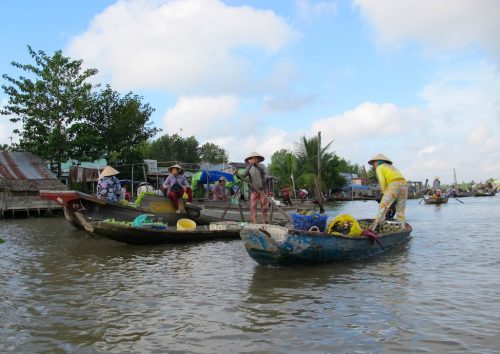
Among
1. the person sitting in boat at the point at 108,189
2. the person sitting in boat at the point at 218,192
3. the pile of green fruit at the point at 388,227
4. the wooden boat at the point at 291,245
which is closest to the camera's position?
the wooden boat at the point at 291,245

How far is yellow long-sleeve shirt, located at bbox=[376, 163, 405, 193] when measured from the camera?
346 inches

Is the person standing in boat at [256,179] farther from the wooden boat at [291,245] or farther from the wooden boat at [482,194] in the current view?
the wooden boat at [482,194]

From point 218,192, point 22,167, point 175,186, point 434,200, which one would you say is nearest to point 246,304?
point 175,186

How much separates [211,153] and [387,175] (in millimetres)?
47386

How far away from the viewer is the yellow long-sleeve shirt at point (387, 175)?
8.79 m

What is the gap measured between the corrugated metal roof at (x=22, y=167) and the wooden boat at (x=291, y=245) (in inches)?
775

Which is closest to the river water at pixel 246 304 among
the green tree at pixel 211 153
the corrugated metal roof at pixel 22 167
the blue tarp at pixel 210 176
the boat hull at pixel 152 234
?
the boat hull at pixel 152 234

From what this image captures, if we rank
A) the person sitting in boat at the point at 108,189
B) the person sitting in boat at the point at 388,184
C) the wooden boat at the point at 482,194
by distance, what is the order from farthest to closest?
the wooden boat at the point at 482,194 < the person sitting in boat at the point at 108,189 < the person sitting in boat at the point at 388,184

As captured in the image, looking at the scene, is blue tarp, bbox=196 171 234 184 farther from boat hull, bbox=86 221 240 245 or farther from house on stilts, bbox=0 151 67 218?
boat hull, bbox=86 221 240 245

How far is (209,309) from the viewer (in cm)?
488

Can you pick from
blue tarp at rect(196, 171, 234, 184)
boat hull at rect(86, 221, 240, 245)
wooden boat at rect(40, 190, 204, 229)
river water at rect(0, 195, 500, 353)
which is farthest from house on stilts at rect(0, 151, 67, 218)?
river water at rect(0, 195, 500, 353)

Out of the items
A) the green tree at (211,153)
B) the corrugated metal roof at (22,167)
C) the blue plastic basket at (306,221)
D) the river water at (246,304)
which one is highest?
the green tree at (211,153)

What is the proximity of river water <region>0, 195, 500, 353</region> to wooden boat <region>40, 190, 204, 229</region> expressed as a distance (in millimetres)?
2581


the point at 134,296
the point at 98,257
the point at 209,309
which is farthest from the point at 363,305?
the point at 98,257
